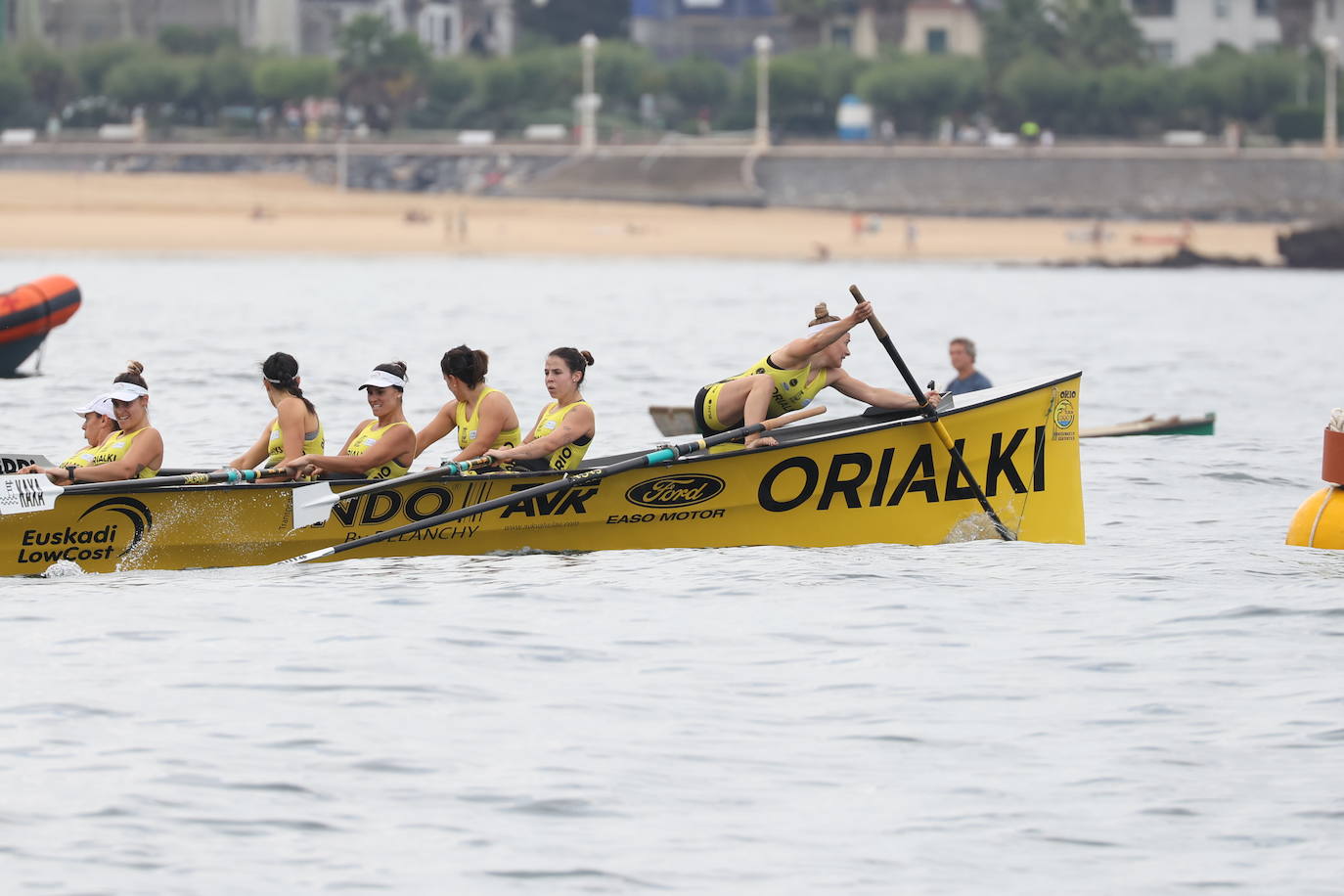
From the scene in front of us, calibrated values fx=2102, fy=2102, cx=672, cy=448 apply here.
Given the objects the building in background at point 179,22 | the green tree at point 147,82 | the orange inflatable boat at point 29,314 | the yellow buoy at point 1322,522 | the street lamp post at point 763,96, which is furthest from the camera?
the building in background at point 179,22

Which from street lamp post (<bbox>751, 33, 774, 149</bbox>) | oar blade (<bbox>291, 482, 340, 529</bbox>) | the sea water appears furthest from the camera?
street lamp post (<bbox>751, 33, 774, 149</bbox>)

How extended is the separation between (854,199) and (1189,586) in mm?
68128

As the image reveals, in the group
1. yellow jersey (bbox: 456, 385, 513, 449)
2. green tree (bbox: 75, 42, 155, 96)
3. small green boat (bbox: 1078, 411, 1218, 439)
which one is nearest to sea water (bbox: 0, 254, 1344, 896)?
yellow jersey (bbox: 456, 385, 513, 449)

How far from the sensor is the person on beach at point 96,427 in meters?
12.5

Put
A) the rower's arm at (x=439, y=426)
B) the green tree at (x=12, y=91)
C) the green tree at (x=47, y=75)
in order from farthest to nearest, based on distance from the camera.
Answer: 1. the green tree at (x=47, y=75)
2. the green tree at (x=12, y=91)
3. the rower's arm at (x=439, y=426)

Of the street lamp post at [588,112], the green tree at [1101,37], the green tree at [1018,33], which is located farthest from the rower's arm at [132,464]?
the green tree at [1101,37]

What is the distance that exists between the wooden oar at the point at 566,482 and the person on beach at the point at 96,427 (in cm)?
131

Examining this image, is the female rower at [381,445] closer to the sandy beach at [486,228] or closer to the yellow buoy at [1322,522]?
the yellow buoy at [1322,522]

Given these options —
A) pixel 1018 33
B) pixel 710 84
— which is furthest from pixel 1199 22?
pixel 710 84

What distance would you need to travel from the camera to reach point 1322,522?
13531 millimetres

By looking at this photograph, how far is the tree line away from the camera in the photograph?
279ft

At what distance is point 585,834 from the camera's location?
8.13 meters

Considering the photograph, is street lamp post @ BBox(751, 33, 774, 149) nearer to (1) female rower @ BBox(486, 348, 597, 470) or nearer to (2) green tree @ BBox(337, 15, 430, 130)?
(2) green tree @ BBox(337, 15, 430, 130)

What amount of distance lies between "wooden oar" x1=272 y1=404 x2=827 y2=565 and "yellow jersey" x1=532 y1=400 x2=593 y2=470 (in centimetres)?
32
